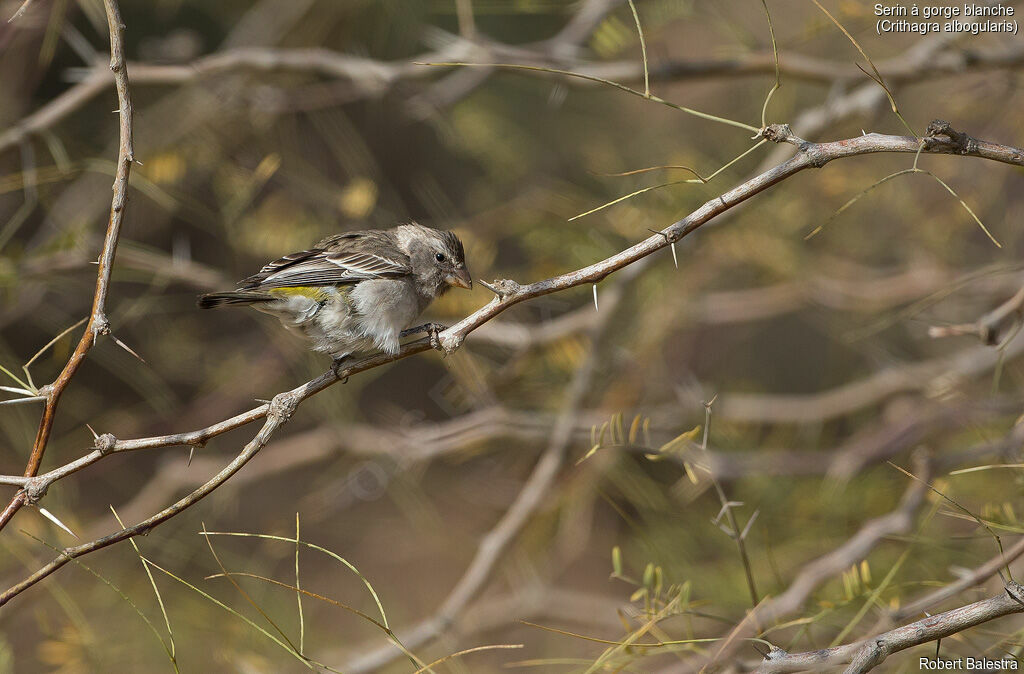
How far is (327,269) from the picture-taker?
272 cm

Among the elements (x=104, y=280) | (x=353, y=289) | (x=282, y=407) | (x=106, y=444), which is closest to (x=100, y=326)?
(x=104, y=280)

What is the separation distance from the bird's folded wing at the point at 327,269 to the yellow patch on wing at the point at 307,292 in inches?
0.6

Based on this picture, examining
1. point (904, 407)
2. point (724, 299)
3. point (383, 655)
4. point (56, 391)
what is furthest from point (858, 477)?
point (56, 391)

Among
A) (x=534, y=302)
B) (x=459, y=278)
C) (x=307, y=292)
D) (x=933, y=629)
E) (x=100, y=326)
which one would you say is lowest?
(x=534, y=302)

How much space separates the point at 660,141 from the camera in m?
4.84

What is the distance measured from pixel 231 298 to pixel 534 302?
1.87 metres

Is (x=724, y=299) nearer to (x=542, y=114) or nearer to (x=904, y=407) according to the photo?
(x=904, y=407)

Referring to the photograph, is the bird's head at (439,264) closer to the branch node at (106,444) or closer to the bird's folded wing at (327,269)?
the bird's folded wing at (327,269)

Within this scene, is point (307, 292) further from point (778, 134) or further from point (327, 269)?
point (778, 134)

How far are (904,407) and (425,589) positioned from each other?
3642 millimetres

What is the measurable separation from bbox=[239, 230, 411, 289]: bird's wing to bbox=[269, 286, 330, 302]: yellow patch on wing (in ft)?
0.05

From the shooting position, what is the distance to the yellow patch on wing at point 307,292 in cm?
257

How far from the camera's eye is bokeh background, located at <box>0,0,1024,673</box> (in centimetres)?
308

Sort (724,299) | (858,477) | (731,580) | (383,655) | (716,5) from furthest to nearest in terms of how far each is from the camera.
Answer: (724,299) → (716,5) → (858,477) → (731,580) → (383,655)
